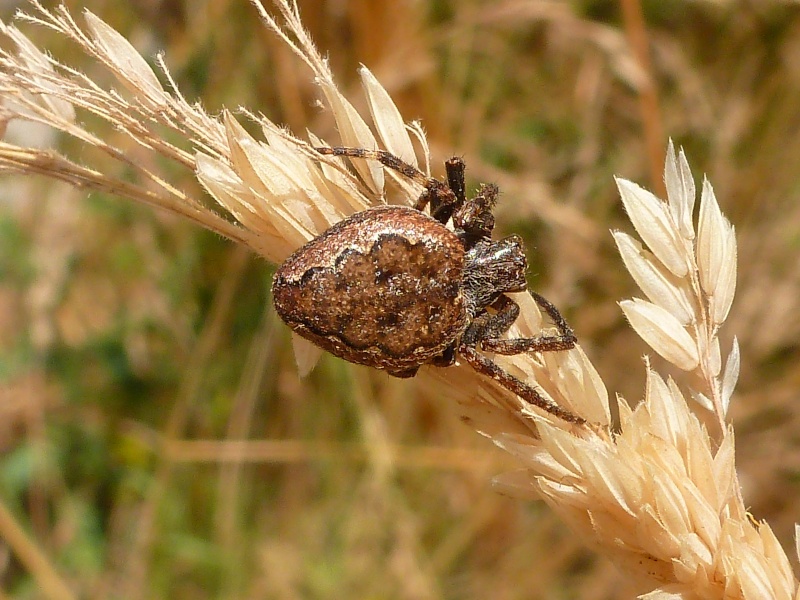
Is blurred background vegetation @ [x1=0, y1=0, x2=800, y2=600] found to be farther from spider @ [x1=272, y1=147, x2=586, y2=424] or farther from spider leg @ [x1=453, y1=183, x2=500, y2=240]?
spider @ [x1=272, y1=147, x2=586, y2=424]

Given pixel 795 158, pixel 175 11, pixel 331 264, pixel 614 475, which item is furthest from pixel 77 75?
pixel 795 158

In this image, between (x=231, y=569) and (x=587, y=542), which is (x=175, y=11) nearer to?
(x=231, y=569)

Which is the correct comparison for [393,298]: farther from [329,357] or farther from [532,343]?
[329,357]

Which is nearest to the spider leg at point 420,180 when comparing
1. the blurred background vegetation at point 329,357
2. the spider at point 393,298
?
the spider at point 393,298

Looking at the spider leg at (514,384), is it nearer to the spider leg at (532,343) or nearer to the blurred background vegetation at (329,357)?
the spider leg at (532,343)

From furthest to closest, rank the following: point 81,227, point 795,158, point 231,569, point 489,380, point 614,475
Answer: point 81,227 → point 795,158 → point 231,569 → point 489,380 → point 614,475

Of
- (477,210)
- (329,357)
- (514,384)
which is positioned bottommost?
(329,357)

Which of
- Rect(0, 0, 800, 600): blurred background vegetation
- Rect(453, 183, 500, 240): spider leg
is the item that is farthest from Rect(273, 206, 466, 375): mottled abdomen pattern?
Rect(0, 0, 800, 600): blurred background vegetation

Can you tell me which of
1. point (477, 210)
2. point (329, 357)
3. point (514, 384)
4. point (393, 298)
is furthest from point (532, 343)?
point (329, 357)
